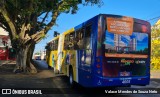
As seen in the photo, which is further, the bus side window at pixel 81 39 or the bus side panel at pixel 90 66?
the bus side window at pixel 81 39

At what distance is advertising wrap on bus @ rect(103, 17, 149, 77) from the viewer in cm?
1214

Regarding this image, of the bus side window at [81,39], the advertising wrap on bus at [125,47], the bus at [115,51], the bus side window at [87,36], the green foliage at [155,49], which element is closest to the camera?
the bus at [115,51]

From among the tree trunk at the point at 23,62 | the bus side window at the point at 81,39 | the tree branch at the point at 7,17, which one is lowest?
the tree trunk at the point at 23,62

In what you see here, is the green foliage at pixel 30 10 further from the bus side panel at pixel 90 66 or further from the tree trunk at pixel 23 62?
the bus side panel at pixel 90 66

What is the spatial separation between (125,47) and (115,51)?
0.46 metres

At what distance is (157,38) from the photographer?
50594mm

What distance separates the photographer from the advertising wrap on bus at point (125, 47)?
478 inches

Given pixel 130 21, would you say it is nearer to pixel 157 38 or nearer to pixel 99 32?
pixel 99 32

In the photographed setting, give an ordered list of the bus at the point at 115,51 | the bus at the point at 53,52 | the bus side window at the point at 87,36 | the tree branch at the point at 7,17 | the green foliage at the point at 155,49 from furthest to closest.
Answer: the green foliage at the point at 155,49
the tree branch at the point at 7,17
the bus at the point at 53,52
the bus side window at the point at 87,36
the bus at the point at 115,51

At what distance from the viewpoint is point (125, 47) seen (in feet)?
40.7

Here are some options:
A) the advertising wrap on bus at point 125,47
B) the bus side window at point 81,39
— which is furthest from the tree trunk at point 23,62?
the advertising wrap on bus at point 125,47

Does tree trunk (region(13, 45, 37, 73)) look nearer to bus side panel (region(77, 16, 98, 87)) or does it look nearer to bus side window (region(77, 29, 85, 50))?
bus side window (region(77, 29, 85, 50))

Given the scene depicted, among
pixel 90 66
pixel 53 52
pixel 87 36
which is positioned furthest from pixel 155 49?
pixel 90 66

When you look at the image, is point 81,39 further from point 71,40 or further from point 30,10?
point 30,10
